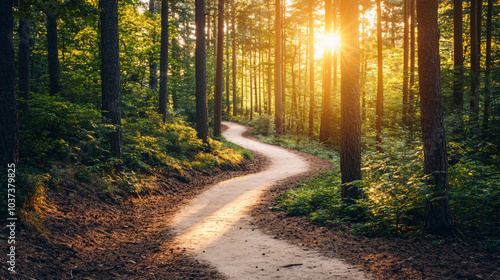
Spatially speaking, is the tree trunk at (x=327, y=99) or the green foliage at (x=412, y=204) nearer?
the green foliage at (x=412, y=204)

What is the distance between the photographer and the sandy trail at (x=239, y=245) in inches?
196

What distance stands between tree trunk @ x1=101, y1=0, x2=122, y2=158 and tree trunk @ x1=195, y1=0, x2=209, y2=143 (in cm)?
677

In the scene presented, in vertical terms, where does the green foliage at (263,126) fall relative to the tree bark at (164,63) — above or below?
below

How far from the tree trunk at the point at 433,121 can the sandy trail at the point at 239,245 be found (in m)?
2.15

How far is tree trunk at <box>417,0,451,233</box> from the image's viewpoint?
5.79 m

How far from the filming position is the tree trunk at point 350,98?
7.85 m

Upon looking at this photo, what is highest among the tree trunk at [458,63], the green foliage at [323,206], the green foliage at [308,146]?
the tree trunk at [458,63]

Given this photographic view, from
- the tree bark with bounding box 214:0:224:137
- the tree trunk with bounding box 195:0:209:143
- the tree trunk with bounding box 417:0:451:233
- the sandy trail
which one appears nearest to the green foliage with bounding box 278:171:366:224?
the sandy trail

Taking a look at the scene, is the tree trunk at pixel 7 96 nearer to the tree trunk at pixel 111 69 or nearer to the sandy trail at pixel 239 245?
the tree trunk at pixel 111 69

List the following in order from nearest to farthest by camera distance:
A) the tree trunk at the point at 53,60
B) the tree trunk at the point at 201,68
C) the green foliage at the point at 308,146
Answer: the tree trunk at the point at 53,60 < the tree trunk at the point at 201,68 < the green foliage at the point at 308,146

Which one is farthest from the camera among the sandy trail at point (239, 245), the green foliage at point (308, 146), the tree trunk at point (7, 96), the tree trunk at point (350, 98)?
the green foliage at point (308, 146)

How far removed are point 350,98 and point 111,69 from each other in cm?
797

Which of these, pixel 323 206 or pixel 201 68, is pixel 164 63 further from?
pixel 323 206

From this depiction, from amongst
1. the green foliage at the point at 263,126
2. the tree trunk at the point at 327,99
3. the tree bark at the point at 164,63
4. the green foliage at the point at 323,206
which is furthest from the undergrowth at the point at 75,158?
the green foliage at the point at 263,126
